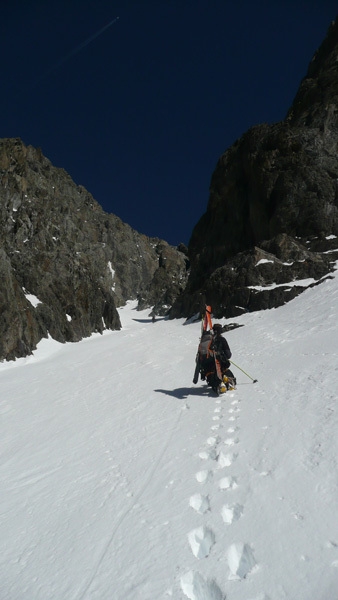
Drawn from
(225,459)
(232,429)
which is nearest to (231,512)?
(225,459)

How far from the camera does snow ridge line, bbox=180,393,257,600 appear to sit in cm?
316

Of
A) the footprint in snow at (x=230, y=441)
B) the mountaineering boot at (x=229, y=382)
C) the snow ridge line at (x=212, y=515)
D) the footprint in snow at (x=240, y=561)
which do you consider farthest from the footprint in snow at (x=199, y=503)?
the mountaineering boot at (x=229, y=382)

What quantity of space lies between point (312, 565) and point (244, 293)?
97.2ft

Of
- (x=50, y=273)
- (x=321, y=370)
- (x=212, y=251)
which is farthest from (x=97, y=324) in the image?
(x=321, y=370)

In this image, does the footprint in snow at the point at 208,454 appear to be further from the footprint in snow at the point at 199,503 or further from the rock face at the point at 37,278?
the rock face at the point at 37,278

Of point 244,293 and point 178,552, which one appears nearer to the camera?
point 178,552

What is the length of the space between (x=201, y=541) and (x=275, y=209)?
1671 inches

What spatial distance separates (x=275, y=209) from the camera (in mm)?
42031

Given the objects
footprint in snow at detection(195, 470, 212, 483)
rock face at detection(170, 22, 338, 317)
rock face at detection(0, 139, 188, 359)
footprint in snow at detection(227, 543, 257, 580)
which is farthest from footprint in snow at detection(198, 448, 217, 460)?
rock face at detection(170, 22, 338, 317)

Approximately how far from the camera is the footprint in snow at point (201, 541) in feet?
11.6

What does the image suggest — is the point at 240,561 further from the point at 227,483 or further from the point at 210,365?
the point at 210,365

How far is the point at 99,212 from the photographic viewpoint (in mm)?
160500

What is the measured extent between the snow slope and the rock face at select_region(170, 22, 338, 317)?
2167 cm

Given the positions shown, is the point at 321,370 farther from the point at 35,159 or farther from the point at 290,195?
the point at 35,159
